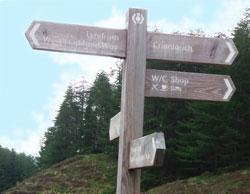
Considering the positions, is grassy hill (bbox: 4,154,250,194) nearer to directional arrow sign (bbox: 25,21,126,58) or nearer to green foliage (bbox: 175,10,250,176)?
green foliage (bbox: 175,10,250,176)

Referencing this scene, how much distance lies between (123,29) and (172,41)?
1.58 feet

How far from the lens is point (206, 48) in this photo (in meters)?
4.31

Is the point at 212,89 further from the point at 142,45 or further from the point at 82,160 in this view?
the point at 82,160

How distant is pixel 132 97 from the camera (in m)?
3.99

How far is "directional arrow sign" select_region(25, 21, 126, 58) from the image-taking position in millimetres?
3912

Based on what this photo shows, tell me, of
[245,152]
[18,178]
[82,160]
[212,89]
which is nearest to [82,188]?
[82,160]

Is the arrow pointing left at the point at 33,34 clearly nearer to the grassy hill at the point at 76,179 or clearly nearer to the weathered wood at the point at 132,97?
the weathered wood at the point at 132,97

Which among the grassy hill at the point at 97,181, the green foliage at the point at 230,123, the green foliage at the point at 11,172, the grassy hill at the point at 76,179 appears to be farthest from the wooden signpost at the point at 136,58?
the green foliage at the point at 11,172

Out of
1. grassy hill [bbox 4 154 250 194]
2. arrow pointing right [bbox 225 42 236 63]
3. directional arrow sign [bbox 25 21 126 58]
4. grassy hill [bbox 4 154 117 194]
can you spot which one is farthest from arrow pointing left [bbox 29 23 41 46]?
grassy hill [bbox 4 154 117 194]

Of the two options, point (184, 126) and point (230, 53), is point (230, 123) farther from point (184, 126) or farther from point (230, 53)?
point (230, 53)

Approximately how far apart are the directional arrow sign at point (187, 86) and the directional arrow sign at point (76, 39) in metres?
0.40

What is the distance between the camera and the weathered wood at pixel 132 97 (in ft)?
12.7

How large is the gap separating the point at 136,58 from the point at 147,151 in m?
1.03

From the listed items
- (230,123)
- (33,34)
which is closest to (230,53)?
(33,34)
